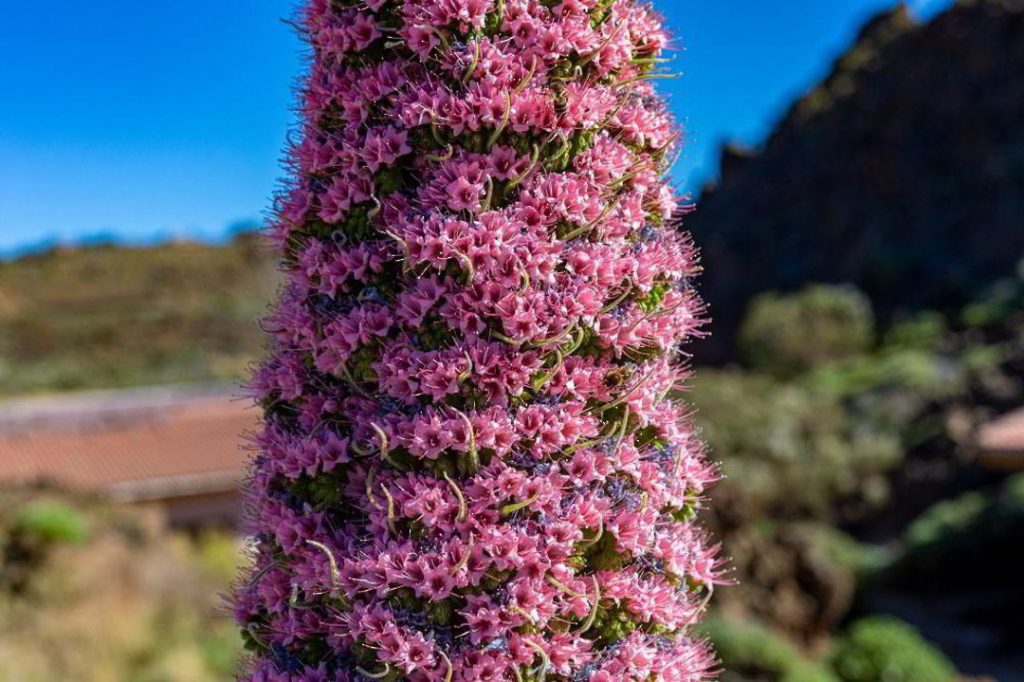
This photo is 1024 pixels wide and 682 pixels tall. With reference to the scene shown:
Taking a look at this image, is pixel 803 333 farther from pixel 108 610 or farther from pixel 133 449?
pixel 108 610

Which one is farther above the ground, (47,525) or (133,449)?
(133,449)

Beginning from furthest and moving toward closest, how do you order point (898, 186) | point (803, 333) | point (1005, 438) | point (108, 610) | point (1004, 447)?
point (898, 186) < point (803, 333) < point (1005, 438) < point (1004, 447) < point (108, 610)

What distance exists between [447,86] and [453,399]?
2.75 ft

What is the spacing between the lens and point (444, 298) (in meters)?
2.67

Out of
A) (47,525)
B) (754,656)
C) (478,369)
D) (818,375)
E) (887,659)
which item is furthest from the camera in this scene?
(818,375)

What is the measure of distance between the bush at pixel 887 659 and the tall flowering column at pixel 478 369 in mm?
10130

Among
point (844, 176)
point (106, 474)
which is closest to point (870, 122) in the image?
point (844, 176)

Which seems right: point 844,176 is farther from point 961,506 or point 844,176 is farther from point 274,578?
point 274,578

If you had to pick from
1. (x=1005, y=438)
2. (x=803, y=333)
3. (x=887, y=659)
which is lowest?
(x=887, y=659)

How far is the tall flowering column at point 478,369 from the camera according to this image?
2.57m

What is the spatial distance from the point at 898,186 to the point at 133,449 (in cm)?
4074

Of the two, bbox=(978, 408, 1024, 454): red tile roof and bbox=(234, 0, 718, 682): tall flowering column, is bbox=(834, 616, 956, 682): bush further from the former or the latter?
bbox=(234, 0, 718, 682): tall flowering column

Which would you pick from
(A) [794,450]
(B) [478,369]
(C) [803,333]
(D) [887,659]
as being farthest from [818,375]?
(B) [478,369]

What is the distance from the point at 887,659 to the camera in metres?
12.0
